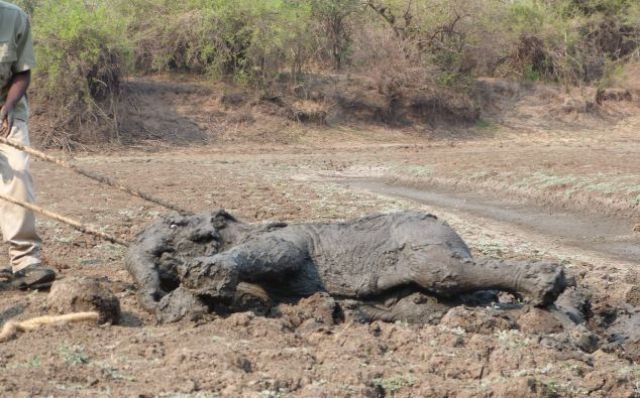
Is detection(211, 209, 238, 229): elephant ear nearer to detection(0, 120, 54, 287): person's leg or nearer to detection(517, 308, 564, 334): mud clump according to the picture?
detection(0, 120, 54, 287): person's leg

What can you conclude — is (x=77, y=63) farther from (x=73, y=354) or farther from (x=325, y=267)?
(x=73, y=354)

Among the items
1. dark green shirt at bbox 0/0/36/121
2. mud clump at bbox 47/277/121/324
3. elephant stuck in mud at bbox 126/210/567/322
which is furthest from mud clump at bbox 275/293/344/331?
dark green shirt at bbox 0/0/36/121

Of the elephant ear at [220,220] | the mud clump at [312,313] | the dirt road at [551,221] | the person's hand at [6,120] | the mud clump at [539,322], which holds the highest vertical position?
the person's hand at [6,120]

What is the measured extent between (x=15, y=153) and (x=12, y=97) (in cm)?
42

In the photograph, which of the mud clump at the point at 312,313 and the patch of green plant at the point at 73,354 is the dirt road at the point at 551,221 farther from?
the patch of green plant at the point at 73,354

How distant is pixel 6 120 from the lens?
6.76m

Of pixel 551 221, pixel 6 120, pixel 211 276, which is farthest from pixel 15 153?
pixel 551 221

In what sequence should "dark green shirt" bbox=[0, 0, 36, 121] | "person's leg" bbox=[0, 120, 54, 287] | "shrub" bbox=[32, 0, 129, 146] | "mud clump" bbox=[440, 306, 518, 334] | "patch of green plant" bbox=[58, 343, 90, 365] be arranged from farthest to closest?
"shrub" bbox=[32, 0, 129, 146], "dark green shirt" bbox=[0, 0, 36, 121], "person's leg" bbox=[0, 120, 54, 287], "mud clump" bbox=[440, 306, 518, 334], "patch of green plant" bbox=[58, 343, 90, 365]

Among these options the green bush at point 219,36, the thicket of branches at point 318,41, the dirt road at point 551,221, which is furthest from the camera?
the green bush at point 219,36

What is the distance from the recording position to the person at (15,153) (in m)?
6.72

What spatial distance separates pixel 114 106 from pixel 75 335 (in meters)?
16.2

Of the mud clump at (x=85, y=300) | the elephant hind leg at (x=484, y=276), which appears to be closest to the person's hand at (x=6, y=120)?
the mud clump at (x=85, y=300)

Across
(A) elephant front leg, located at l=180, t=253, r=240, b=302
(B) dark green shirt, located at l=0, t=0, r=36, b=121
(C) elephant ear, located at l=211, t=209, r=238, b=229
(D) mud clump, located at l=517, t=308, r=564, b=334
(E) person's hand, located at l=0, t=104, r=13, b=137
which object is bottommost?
(D) mud clump, located at l=517, t=308, r=564, b=334

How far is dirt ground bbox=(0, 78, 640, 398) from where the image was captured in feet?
14.4
